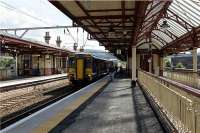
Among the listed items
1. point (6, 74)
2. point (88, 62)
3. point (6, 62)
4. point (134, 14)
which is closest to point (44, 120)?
point (134, 14)

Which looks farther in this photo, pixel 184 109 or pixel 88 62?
pixel 88 62

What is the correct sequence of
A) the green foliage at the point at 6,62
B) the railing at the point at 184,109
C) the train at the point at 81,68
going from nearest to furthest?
1. the railing at the point at 184,109
2. the train at the point at 81,68
3. the green foliage at the point at 6,62

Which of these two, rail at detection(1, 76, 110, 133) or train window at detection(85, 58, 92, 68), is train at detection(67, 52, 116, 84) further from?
rail at detection(1, 76, 110, 133)

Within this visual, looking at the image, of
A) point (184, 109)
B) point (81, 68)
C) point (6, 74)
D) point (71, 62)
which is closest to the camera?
point (184, 109)

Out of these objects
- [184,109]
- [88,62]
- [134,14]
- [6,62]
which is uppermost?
[134,14]

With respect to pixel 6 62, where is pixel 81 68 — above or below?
below

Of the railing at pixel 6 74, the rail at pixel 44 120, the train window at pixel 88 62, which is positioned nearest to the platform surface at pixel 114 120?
the rail at pixel 44 120

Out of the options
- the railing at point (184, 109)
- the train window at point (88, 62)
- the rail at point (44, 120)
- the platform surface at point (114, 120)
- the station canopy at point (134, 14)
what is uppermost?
the station canopy at point (134, 14)

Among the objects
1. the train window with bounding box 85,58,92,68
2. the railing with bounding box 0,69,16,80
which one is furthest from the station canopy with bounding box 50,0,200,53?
the railing with bounding box 0,69,16,80

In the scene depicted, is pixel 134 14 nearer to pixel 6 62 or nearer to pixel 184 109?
pixel 184 109

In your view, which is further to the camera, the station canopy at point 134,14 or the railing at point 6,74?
the railing at point 6,74

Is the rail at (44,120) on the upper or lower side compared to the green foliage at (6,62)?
lower

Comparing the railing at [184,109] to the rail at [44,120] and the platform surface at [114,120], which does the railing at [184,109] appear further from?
the rail at [44,120]

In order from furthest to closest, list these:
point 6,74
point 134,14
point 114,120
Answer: point 6,74
point 134,14
point 114,120
